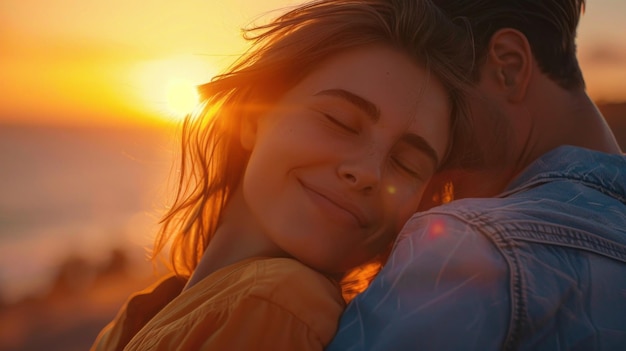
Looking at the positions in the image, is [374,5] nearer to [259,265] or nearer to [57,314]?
[259,265]

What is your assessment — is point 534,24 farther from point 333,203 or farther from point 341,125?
point 333,203

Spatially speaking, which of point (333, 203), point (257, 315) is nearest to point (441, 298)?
point (257, 315)

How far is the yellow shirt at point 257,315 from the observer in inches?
66.8

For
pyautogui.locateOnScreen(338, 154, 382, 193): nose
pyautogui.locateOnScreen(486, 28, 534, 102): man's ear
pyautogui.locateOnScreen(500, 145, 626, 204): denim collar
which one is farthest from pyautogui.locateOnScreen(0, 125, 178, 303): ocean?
pyautogui.locateOnScreen(500, 145, 626, 204): denim collar

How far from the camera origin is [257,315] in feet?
5.66

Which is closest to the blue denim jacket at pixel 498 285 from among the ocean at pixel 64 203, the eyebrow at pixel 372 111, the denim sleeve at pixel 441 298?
the denim sleeve at pixel 441 298

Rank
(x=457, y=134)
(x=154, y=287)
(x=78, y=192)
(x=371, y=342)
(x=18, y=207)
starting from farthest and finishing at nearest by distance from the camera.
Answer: (x=78, y=192) < (x=18, y=207) < (x=154, y=287) < (x=457, y=134) < (x=371, y=342)

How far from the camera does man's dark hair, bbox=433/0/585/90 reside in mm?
2707

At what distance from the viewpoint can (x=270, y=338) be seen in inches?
67.1

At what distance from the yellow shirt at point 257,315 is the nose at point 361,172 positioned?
42cm

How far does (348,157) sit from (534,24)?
3.34ft

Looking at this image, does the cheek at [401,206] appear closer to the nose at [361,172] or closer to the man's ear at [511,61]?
the nose at [361,172]

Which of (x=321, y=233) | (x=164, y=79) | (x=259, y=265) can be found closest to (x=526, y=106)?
(x=321, y=233)

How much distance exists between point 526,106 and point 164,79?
1.83m
